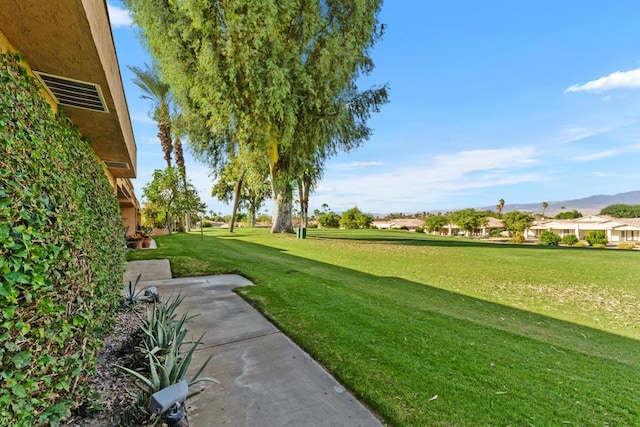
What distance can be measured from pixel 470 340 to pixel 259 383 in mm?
2735

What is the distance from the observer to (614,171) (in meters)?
41.2

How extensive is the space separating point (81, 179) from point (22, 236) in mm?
1673

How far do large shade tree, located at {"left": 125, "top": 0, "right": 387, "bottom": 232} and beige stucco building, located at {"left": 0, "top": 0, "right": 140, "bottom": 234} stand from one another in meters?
9.64

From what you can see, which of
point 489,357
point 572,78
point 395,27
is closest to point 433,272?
point 489,357

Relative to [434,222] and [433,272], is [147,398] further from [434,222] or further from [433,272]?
[434,222]

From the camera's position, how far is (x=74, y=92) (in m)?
3.24

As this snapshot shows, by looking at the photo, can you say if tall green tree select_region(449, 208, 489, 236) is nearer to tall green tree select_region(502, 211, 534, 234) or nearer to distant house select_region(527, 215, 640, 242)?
tall green tree select_region(502, 211, 534, 234)

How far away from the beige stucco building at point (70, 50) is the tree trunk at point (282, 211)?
48.3ft

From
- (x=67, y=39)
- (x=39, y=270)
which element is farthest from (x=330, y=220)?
(x=39, y=270)

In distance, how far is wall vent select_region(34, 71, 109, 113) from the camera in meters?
2.96

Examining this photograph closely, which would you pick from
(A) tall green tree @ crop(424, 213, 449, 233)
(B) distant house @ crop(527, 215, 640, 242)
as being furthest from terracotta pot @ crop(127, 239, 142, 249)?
(B) distant house @ crop(527, 215, 640, 242)

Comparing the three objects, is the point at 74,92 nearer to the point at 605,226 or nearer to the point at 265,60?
the point at 265,60

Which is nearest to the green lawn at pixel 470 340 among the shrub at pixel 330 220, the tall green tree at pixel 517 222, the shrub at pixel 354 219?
the shrub at pixel 354 219

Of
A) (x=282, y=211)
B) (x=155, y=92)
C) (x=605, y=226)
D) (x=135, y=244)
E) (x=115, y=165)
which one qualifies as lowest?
(x=605, y=226)
